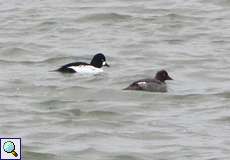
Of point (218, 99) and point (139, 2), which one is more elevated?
point (139, 2)

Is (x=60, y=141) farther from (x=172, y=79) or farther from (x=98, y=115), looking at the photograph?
(x=172, y=79)

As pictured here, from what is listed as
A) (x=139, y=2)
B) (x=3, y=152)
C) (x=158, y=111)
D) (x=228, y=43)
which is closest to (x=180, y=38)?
(x=228, y=43)

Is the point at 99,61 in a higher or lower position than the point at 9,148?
higher

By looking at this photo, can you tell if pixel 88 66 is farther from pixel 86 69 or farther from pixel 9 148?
pixel 9 148

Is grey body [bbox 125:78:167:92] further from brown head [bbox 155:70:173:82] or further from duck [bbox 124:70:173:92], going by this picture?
brown head [bbox 155:70:173:82]

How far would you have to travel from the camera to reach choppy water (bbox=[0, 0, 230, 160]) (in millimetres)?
16172

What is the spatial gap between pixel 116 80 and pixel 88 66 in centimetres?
88

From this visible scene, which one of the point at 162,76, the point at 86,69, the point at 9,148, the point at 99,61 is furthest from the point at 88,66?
the point at 9,148

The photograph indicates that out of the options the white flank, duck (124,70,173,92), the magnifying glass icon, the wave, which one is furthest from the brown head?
the magnifying glass icon

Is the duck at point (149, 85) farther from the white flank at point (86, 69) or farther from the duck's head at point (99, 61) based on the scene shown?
the duck's head at point (99, 61)

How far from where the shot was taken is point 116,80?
21281 millimetres

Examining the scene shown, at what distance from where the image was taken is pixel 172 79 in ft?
69.4

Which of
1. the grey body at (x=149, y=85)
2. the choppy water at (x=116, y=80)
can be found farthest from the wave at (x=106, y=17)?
the grey body at (x=149, y=85)

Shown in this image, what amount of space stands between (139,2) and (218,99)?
10401 millimetres
